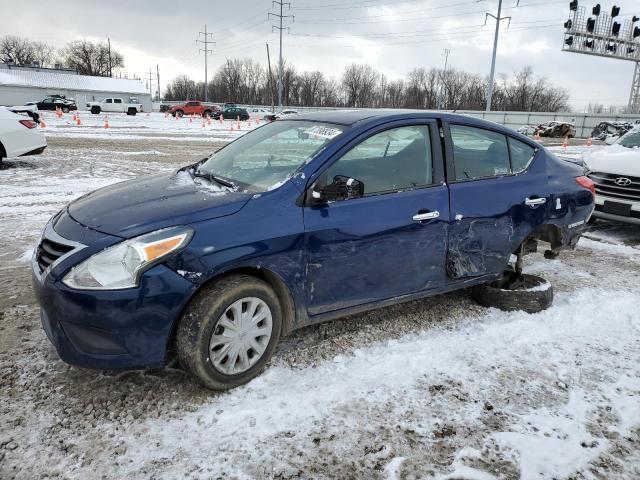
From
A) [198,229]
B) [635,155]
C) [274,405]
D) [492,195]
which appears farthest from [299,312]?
[635,155]

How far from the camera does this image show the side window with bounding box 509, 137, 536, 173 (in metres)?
4.24

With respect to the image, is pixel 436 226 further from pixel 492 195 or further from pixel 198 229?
pixel 198 229

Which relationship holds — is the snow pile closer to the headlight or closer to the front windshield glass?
the headlight

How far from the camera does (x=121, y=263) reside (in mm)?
2594

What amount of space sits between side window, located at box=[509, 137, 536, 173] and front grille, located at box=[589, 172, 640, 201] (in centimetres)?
317

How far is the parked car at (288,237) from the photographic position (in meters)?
2.62

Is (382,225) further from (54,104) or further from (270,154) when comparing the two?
(54,104)

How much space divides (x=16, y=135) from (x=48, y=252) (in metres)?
9.69

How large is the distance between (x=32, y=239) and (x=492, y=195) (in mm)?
5211

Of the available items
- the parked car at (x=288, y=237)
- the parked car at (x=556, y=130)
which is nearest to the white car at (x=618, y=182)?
the parked car at (x=288, y=237)

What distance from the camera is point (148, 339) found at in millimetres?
2652

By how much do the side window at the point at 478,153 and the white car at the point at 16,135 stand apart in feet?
34.2

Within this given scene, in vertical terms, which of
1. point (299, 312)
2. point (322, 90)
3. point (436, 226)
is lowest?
point (299, 312)

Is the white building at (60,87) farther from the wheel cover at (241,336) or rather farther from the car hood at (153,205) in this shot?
the wheel cover at (241,336)
